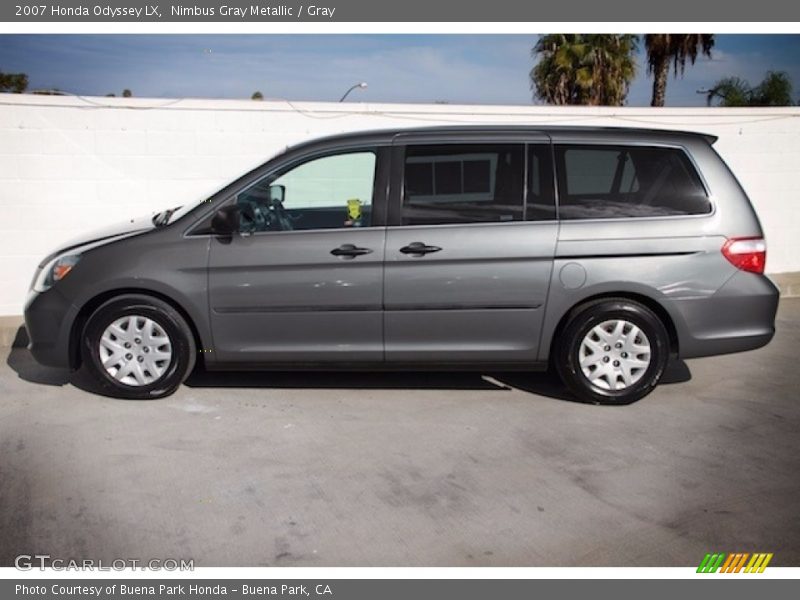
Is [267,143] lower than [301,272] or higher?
higher

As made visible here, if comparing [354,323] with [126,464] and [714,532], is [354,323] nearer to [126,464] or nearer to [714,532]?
[126,464]

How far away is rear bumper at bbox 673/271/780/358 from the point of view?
5379mm

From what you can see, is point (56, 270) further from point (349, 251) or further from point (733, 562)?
point (733, 562)

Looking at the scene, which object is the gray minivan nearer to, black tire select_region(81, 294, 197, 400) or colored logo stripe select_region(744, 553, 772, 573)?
black tire select_region(81, 294, 197, 400)

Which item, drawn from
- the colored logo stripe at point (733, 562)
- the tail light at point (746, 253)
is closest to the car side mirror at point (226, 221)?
the tail light at point (746, 253)

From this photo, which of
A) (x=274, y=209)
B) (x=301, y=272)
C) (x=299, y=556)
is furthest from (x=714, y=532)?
(x=274, y=209)

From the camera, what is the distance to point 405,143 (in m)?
5.52

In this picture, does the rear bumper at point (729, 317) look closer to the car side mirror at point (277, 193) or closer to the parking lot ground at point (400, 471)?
the parking lot ground at point (400, 471)

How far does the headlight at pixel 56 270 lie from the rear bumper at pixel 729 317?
13.3 feet

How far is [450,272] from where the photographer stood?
17.5 feet

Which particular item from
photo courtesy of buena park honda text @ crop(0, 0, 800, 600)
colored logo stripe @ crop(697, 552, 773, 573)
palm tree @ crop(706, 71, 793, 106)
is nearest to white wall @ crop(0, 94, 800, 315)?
photo courtesy of buena park honda text @ crop(0, 0, 800, 600)

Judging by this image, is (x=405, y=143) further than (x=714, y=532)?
Yes

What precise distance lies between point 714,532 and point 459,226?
248 cm

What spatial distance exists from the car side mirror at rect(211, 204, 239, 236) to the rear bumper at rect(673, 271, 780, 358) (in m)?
2.95
